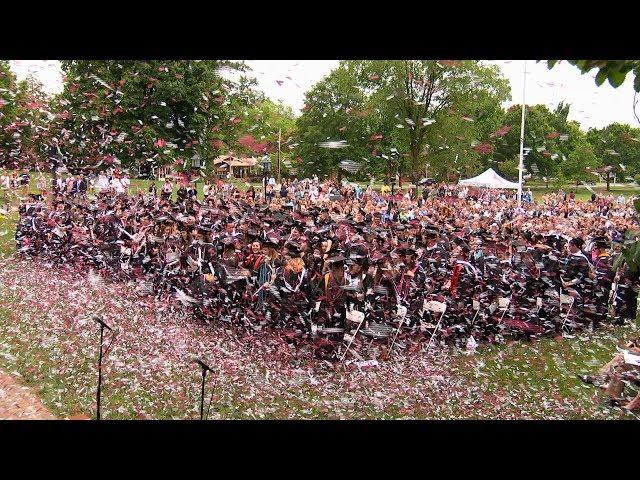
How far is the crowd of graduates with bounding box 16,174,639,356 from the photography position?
4.77 m

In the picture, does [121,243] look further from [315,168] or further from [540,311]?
[540,311]

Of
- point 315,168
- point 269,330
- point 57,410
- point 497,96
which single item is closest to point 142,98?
point 315,168

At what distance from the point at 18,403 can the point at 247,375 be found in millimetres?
1832

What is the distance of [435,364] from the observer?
4.71 metres

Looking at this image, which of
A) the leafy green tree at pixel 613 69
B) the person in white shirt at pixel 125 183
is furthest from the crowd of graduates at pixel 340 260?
the leafy green tree at pixel 613 69

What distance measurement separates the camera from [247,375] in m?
4.45

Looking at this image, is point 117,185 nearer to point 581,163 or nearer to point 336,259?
point 336,259

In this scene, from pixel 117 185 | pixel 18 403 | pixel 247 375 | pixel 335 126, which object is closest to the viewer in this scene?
pixel 18 403

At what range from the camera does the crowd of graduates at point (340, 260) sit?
4.77 metres

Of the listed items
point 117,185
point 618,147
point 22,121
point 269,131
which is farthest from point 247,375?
point 618,147

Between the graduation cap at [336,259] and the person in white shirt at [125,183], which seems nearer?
the graduation cap at [336,259]

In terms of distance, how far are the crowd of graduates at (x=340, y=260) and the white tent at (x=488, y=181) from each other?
0.19 metres

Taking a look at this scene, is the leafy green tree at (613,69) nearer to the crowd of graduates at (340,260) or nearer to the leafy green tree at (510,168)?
the crowd of graduates at (340,260)

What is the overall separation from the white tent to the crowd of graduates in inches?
7.5
